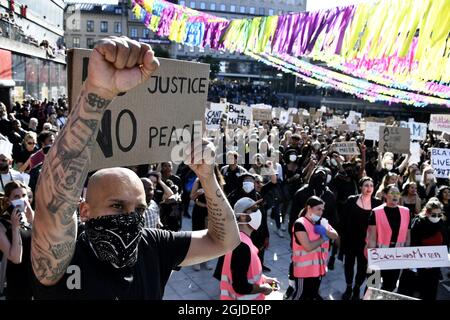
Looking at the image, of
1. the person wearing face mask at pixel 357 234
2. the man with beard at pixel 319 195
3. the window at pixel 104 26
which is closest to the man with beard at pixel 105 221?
the person wearing face mask at pixel 357 234

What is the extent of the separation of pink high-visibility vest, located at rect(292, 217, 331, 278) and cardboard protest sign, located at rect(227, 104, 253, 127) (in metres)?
7.61

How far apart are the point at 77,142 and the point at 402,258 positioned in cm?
370

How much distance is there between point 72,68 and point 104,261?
0.93 metres

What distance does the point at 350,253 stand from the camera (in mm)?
5660

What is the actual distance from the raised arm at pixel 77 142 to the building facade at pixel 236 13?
251 ft

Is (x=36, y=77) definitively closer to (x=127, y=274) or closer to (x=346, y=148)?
(x=346, y=148)

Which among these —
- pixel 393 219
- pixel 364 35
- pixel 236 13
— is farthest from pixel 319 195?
pixel 236 13

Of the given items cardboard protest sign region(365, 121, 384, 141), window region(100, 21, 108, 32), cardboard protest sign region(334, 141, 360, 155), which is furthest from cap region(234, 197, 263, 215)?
window region(100, 21, 108, 32)

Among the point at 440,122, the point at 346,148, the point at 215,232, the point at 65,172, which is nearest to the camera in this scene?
the point at 65,172

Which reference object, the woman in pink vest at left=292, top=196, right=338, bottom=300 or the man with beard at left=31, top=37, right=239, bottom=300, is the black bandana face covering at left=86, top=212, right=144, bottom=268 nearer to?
the man with beard at left=31, top=37, right=239, bottom=300

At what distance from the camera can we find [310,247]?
14.9 ft
